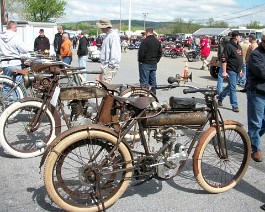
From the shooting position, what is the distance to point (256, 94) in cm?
455

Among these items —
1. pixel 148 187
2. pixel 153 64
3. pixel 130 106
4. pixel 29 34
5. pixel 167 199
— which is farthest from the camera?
pixel 29 34

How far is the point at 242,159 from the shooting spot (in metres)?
3.95

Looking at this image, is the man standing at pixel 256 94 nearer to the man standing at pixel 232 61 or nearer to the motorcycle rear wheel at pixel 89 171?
the motorcycle rear wheel at pixel 89 171

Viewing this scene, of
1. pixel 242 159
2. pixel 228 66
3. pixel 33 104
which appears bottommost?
pixel 242 159

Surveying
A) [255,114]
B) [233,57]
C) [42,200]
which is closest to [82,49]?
[233,57]

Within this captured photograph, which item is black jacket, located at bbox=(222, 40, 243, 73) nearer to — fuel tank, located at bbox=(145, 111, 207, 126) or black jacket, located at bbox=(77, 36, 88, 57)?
fuel tank, located at bbox=(145, 111, 207, 126)

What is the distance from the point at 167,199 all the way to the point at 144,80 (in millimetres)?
5150

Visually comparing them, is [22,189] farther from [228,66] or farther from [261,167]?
[228,66]

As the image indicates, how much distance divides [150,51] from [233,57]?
Answer: 200 centimetres

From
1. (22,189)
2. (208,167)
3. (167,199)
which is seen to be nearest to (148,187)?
(167,199)

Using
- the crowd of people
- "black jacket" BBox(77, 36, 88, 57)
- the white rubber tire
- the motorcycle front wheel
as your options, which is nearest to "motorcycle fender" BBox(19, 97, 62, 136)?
the white rubber tire

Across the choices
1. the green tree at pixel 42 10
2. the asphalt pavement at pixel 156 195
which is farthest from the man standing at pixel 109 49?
the green tree at pixel 42 10

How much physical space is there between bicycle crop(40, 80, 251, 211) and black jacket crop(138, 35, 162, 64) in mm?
4685

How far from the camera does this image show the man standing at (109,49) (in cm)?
639
